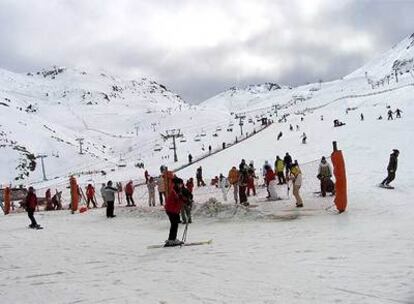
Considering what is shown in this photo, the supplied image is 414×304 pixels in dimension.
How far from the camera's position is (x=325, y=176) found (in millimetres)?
20047

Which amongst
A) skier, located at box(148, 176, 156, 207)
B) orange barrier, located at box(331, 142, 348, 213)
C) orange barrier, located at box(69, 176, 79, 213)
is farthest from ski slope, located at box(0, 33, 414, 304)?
skier, located at box(148, 176, 156, 207)

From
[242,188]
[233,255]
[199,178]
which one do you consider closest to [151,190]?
[242,188]

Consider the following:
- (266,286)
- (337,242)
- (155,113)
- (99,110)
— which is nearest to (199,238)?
(337,242)

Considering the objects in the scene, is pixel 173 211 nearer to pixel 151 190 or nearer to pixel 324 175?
pixel 324 175

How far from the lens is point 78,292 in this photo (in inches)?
331

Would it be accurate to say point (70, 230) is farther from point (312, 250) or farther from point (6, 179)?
point (6, 179)

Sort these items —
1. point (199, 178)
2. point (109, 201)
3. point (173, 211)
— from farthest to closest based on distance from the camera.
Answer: point (199, 178), point (109, 201), point (173, 211)

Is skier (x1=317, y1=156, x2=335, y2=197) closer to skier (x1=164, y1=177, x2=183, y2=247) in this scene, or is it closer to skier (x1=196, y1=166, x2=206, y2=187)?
skier (x1=164, y1=177, x2=183, y2=247)

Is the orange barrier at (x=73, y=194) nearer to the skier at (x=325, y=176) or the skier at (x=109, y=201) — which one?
the skier at (x=109, y=201)

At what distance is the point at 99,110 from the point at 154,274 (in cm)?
19450

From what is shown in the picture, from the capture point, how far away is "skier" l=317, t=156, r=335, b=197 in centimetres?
1980

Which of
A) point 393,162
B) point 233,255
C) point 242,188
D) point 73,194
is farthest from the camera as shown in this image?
point 73,194

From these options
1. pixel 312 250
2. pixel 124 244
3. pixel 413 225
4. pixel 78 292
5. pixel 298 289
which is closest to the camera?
pixel 298 289

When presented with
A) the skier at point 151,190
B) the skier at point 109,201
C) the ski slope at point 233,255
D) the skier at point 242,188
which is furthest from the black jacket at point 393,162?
the skier at point 109,201
